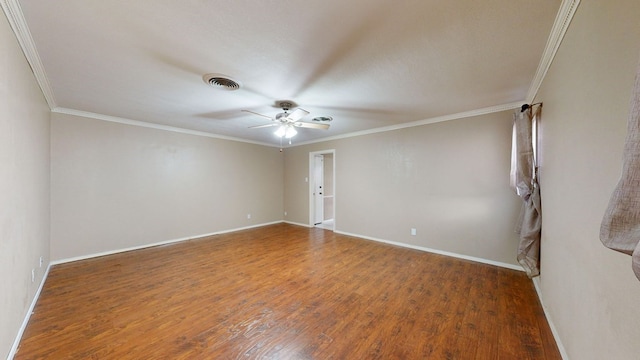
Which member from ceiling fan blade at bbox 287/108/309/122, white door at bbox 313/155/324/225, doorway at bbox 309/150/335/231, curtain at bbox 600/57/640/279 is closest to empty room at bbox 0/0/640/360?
curtain at bbox 600/57/640/279

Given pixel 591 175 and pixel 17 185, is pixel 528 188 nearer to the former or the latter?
pixel 591 175

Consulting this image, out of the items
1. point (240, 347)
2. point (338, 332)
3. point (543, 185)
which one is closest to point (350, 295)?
point (338, 332)

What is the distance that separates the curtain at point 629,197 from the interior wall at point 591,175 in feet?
1.91

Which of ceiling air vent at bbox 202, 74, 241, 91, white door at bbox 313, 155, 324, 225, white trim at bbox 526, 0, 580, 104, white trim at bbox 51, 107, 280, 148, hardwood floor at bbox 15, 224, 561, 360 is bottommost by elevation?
hardwood floor at bbox 15, 224, 561, 360

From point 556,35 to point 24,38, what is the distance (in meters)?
4.09

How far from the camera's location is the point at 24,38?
1.80 metres

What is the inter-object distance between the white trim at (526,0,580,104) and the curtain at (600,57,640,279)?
1547mm

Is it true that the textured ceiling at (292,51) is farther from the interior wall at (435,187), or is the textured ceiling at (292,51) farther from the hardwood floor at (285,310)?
the hardwood floor at (285,310)

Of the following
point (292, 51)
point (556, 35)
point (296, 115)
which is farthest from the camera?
point (296, 115)

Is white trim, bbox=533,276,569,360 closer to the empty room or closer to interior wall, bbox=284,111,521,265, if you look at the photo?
the empty room

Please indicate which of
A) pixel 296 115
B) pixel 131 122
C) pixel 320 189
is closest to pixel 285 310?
pixel 296 115

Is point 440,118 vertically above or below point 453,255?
above

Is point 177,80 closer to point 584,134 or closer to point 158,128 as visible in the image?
point 158,128

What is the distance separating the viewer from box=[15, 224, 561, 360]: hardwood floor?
1811 mm
